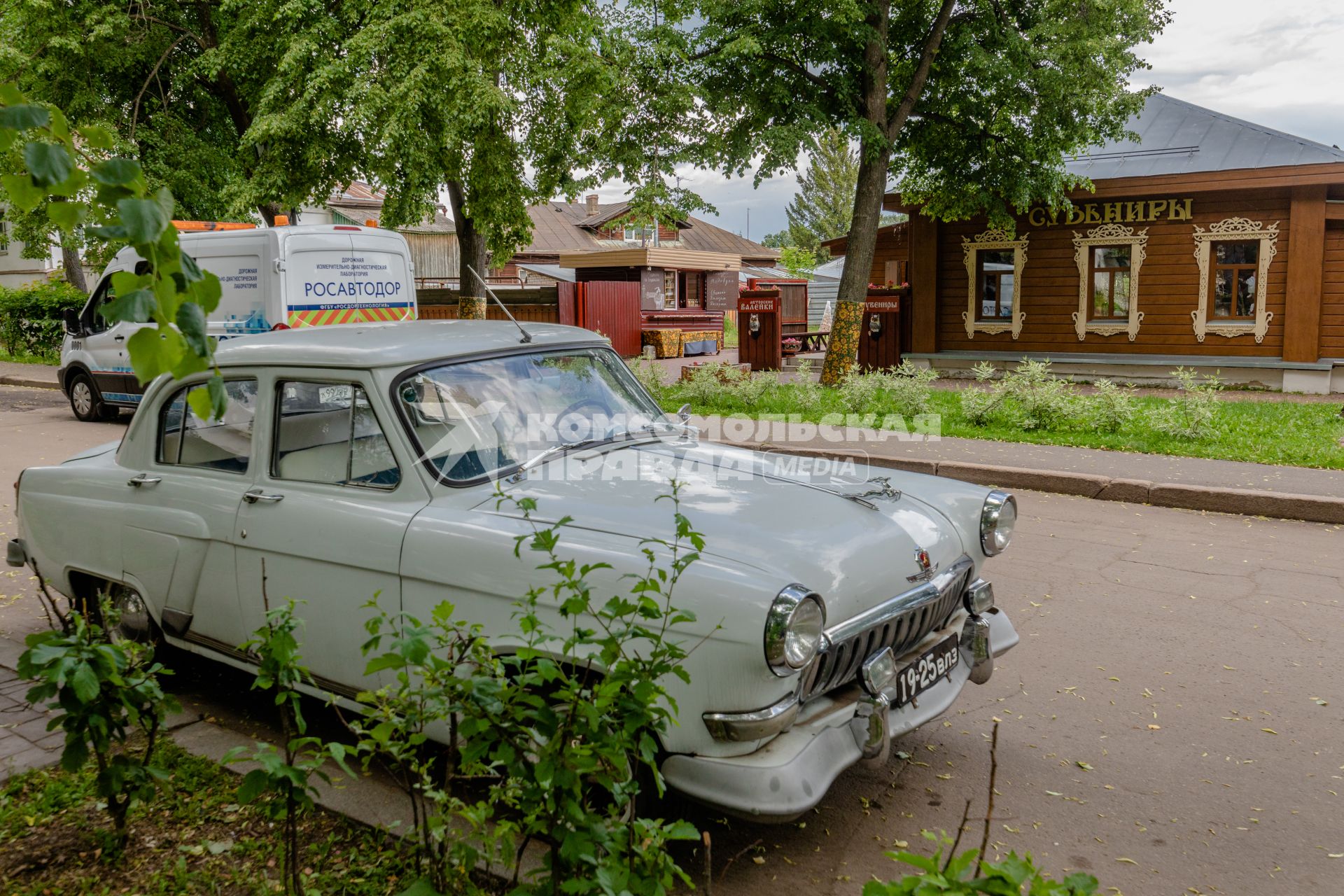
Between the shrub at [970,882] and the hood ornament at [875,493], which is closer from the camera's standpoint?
the shrub at [970,882]

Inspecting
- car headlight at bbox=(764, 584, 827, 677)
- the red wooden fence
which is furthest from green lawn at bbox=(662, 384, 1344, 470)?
the red wooden fence

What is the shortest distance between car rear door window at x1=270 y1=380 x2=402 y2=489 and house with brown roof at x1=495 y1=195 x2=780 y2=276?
41.5 metres

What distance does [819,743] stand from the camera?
3.03 metres

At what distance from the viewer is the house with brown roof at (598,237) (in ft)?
162

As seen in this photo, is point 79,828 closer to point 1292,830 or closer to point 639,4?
→ point 1292,830

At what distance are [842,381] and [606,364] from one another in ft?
36.5

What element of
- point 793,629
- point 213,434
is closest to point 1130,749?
point 793,629

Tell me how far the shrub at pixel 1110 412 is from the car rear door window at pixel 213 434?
9.97 meters

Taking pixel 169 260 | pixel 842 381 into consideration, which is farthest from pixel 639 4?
pixel 169 260

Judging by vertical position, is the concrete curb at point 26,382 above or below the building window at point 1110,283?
below

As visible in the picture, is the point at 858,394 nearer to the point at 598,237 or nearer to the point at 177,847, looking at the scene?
the point at 177,847

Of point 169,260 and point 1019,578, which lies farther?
point 1019,578

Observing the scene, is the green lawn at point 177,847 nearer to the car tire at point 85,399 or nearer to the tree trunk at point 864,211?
the car tire at point 85,399

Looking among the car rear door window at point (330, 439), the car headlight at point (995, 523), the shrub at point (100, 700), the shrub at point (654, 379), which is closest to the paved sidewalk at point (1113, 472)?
the shrub at point (654, 379)
